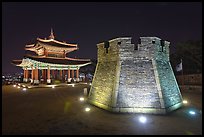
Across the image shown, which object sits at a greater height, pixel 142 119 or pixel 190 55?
pixel 190 55

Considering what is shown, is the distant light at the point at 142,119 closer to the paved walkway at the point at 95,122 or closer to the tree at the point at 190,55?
the paved walkway at the point at 95,122

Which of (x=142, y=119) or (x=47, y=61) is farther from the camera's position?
(x=47, y=61)

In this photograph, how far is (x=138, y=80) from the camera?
8.72 meters

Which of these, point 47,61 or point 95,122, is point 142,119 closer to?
point 95,122

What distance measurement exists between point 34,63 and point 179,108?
814 inches

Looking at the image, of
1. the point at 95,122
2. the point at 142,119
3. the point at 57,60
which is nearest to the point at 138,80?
the point at 142,119

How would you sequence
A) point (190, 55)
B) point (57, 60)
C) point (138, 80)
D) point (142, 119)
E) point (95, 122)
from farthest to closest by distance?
point (57, 60) → point (190, 55) → point (138, 80) → point (142, 119) → point (95, 122)

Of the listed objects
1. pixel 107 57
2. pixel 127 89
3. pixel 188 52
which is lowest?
pixel 127 89

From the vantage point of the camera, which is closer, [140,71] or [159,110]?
[159,110]

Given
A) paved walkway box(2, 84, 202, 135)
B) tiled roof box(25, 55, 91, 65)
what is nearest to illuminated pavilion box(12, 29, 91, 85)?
tiled roof box(25, 55, 91, 65)

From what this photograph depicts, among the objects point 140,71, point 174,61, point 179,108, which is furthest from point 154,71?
point 174,61

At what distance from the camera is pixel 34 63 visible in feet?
75.5

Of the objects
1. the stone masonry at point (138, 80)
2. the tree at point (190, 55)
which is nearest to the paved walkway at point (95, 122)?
the stone masonry at point (138, 80)

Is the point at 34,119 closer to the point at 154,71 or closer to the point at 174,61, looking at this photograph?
the point at 154,71
